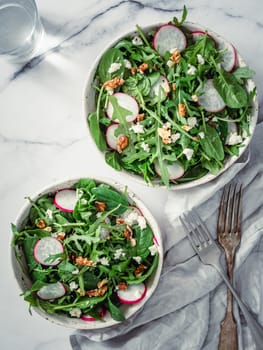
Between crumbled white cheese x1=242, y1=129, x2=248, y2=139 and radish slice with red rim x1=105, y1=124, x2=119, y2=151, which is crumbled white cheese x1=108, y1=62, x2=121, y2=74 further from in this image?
crumbled white cheese x1=242, y1=129, x2=248, y2=139

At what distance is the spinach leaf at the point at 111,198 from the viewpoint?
1507 mm

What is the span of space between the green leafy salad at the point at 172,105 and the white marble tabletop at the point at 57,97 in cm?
17

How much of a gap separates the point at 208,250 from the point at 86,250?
332 millimetres

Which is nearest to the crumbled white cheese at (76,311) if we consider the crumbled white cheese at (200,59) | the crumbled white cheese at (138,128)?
the crumbled white cheese at (138,128)

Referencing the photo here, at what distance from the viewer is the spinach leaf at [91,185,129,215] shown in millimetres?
1507

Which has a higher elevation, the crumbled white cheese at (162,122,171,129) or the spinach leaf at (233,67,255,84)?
the spinach leaf at (233,67,255,84)

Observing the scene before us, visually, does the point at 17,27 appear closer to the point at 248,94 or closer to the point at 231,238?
the point at 248,94

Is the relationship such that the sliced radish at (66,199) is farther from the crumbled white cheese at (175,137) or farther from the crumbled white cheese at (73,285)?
the crumbled white cheese at (175,137)

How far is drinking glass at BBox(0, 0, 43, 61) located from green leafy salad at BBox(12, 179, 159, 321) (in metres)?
0.41

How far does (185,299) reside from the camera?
1.66 metres

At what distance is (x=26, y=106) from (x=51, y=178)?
0.20 meters

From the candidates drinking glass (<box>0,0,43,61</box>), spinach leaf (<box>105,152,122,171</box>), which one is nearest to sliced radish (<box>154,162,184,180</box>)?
spinach leaf (<box>105,152,122,171</box>)

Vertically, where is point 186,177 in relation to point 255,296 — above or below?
above

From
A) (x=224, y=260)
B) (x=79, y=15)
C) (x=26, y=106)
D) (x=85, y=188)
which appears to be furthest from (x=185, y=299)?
(x=79, y=15)
